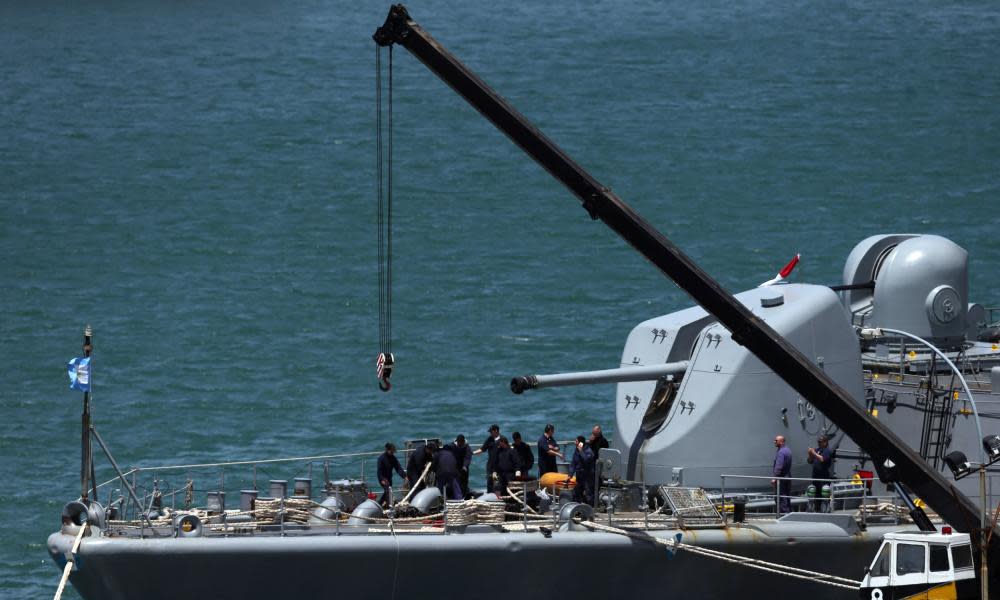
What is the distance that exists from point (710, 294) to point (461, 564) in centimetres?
501

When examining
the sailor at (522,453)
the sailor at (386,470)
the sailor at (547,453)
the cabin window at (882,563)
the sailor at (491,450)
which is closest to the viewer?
the cabin window at (882,563)

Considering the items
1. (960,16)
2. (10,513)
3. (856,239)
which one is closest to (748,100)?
(856,239)

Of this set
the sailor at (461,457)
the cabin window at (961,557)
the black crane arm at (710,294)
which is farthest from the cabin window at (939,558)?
the sailor at (461,457)

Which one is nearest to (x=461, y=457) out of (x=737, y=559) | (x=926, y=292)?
(x=737, y=559)

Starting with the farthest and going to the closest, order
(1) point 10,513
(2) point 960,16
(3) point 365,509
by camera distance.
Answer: (2) point 960,16 → (1) point 10,513 → (3) point 365,509

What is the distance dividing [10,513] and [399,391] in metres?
12.7

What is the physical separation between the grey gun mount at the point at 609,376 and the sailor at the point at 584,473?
0.88 m

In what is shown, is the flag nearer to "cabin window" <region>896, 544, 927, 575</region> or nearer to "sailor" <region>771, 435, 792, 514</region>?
"sailor" <region>771, 435, 792, 514</region>

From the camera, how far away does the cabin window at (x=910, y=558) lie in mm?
19672

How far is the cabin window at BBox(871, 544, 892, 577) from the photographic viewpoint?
19.9 meters

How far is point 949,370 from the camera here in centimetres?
2584

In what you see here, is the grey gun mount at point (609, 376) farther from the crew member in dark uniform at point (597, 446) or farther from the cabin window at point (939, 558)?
the cabin window at point (939, 558)

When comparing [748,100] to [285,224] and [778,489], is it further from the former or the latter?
[778,489]

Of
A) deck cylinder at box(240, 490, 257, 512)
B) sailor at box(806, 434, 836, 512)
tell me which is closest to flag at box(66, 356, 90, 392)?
deck cylinder at box(240, 490, 257, 512)
